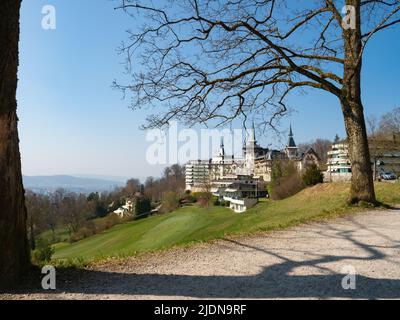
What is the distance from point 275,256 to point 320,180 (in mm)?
27621

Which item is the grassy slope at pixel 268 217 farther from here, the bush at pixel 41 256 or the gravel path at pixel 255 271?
the gravel path at pixel 255 271

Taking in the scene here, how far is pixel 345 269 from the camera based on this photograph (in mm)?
5867

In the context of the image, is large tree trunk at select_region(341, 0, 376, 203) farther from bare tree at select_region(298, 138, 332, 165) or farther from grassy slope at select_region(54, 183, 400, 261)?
bare tree at select_region(298, 138, 332, 165)

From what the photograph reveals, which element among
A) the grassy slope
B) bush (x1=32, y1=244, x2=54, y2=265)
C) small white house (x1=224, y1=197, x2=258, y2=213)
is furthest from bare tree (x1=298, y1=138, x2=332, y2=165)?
bush (x1=32, y1=244, x2=54, y2=265)

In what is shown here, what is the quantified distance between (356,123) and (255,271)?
8957mm

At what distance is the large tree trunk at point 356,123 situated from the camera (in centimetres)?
1295

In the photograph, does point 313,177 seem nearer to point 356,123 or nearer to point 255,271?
point 356,123

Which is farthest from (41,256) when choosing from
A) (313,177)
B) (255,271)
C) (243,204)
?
(243,204)

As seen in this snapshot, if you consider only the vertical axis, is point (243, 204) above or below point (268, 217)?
below

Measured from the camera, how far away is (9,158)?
17.9 ft

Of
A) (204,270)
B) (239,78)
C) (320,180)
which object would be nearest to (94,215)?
(320,180)

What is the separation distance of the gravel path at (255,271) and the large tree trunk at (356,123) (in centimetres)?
440

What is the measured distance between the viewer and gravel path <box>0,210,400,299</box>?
4.95 metres

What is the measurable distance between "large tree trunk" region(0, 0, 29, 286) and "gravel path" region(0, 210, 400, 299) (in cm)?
65
